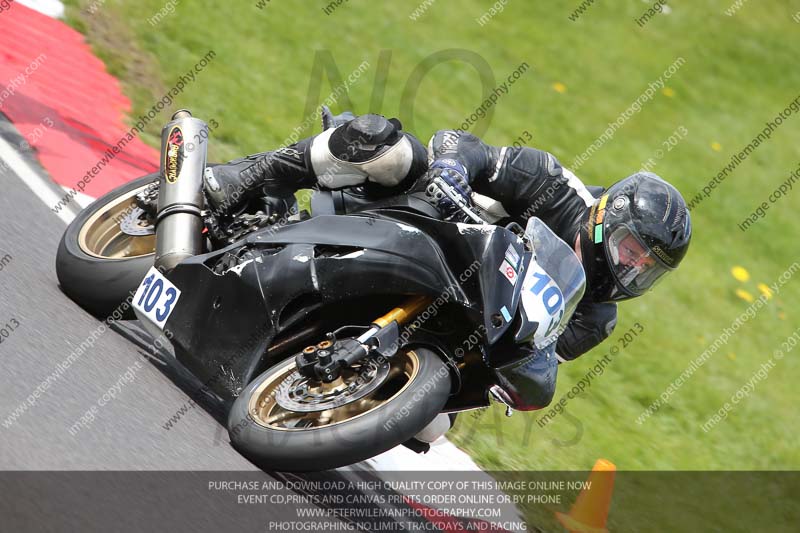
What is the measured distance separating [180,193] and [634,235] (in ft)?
7.29

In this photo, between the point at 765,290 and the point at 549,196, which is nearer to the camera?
the point at 549,196

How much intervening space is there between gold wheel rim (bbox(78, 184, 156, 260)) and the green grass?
219cm

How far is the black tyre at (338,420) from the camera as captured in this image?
3.79 metres

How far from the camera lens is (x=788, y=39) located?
1419cm

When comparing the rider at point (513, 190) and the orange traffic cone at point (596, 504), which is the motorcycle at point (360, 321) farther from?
the orange traffic cone at point (596, 504)

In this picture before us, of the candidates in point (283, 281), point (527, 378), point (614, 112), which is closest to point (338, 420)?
point (283, 281)

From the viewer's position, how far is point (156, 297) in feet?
15.7

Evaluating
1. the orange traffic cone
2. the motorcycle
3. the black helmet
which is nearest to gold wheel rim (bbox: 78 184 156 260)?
the motorcycle

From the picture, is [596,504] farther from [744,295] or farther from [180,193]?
[744,295]

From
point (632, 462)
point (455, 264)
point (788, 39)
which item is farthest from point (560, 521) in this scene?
point (788, 39)

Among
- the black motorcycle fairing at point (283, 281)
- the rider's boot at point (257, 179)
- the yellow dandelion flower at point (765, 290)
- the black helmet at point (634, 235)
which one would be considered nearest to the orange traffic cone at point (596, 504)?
the black helmet at point (634, 235)

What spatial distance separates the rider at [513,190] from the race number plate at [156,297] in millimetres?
504

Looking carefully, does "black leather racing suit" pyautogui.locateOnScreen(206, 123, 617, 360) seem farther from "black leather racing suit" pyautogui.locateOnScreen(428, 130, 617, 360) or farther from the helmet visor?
the helmet visor

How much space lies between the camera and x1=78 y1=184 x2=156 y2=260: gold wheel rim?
540 cm
